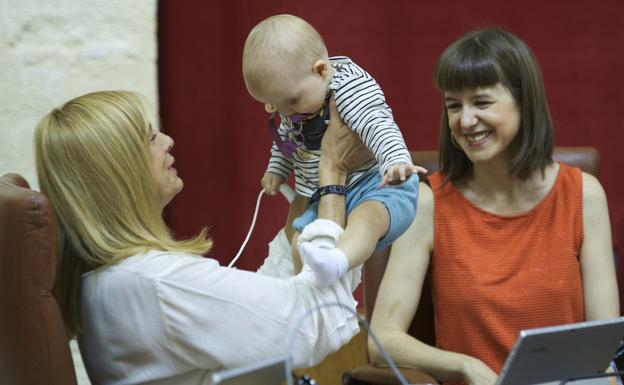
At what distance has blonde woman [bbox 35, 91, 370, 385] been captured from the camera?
4.64ft

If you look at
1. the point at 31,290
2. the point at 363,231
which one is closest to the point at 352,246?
the point at 363,231

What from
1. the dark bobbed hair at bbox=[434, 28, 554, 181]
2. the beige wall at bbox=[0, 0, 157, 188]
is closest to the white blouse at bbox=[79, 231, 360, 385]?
the dark bobbed hair at bbox=[434, 28, 554, 181]

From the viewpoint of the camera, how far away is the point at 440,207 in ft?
7.06

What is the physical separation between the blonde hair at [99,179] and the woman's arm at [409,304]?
67cm

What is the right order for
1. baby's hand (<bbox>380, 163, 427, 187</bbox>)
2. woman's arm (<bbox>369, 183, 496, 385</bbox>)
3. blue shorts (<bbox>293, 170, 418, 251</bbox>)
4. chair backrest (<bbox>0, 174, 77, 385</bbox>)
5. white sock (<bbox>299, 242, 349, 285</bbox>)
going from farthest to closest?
woman's arm (<bbox>369, 183, 496, 385</bbox>) < blue shorts (<bbox>293, 170, 418, 251</bbox>) < baby's hand (<bbox>380, 163, 427, 187</bbox>) < white sock (<bbox>299, 242, 349, 285</bbox>) < chair backrest (<bbox>0, 174, 77, 385</bbox>)

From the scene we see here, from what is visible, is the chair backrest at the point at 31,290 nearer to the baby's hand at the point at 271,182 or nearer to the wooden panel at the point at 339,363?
the baby's hand at the point at 271,182

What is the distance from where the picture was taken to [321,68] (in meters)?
1.62

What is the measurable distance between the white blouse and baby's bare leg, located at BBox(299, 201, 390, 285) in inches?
2.1

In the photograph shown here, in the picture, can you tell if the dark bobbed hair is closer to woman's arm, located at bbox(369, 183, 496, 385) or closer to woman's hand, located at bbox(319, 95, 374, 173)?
woman's arm, located at bbox(369, 183, 496, 385)

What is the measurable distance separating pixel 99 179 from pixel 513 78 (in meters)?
1.01

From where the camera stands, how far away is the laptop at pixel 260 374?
1040 mm

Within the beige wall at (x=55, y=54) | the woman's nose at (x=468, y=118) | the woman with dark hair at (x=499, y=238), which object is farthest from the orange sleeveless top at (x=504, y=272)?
A: the beige wall at (x=55, y=54)

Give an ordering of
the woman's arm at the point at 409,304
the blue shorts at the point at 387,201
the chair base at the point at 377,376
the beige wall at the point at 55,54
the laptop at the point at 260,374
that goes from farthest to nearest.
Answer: the beige wall at the point at 55,54, the woman's arm at the point at 409,304, the chair base at the point at 377,376, the blue shorts at the point at 387,201, the laptop at the point at 260,374

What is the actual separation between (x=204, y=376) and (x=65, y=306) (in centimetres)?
26
